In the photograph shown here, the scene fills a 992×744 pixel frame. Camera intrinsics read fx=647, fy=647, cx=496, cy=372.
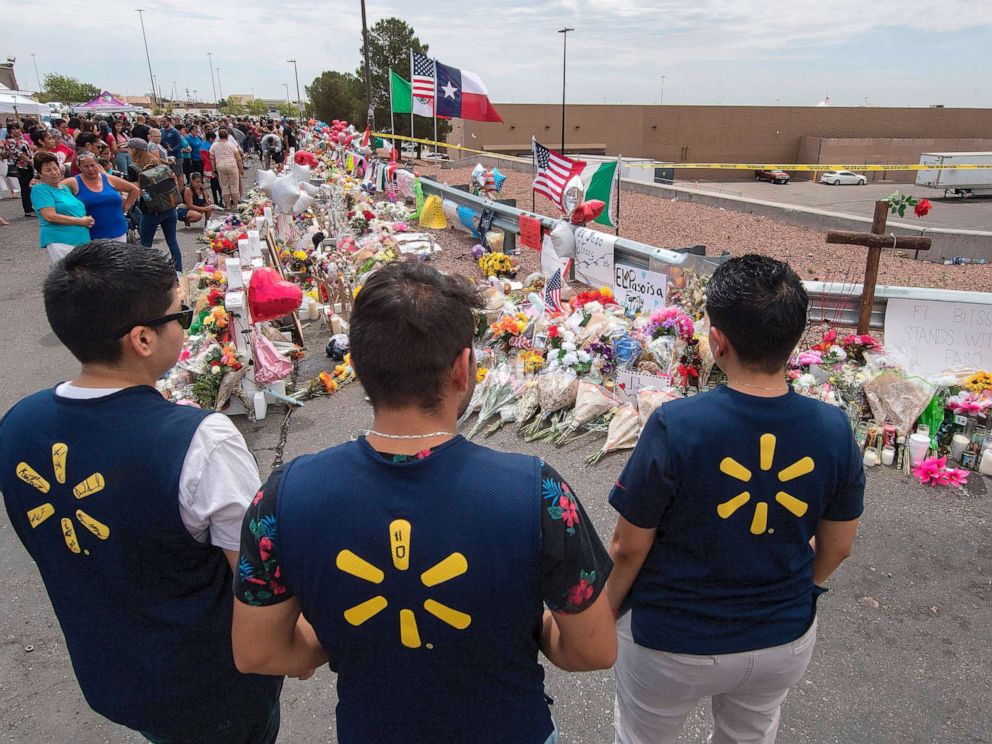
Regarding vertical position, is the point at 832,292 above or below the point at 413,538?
below

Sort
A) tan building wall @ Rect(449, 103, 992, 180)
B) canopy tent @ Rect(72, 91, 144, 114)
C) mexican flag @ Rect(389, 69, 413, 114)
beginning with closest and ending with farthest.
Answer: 1. mexican flag @ Rect(389, 69, 413, 114)
2. canopy tent @ Rect(72, 91, 144, 114)
3. tan building wall @ Rect(449, 103, 992, 180)

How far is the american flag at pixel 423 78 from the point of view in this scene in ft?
53.5

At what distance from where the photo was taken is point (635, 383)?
520 cm

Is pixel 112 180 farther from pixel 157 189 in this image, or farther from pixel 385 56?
pixel 385 56

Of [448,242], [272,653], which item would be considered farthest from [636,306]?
[448,242]

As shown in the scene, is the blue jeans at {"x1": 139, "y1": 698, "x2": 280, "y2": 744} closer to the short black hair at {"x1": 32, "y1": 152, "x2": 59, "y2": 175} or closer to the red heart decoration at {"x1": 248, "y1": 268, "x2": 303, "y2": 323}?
the red heart decoration at {"x1": 248, "y1": 268, "x2": 303, "y2": 323}

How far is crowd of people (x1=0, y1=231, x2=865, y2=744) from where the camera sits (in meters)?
1.17

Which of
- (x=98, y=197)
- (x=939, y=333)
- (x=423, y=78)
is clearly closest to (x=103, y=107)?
(x=423, y=78)

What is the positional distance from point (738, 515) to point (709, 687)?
1.69 ft

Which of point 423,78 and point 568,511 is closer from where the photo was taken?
point 568,511

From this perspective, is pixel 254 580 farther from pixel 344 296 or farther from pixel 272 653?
pixel 344 296

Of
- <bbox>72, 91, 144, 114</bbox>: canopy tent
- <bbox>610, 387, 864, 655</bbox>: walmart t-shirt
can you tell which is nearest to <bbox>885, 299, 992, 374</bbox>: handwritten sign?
<bbox>610, 387, 864, 655</bbox>: walmart t-shirt

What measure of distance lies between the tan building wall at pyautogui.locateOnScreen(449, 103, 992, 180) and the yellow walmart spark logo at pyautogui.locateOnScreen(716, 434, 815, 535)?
53150 mm

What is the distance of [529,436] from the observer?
5008 millimetres
